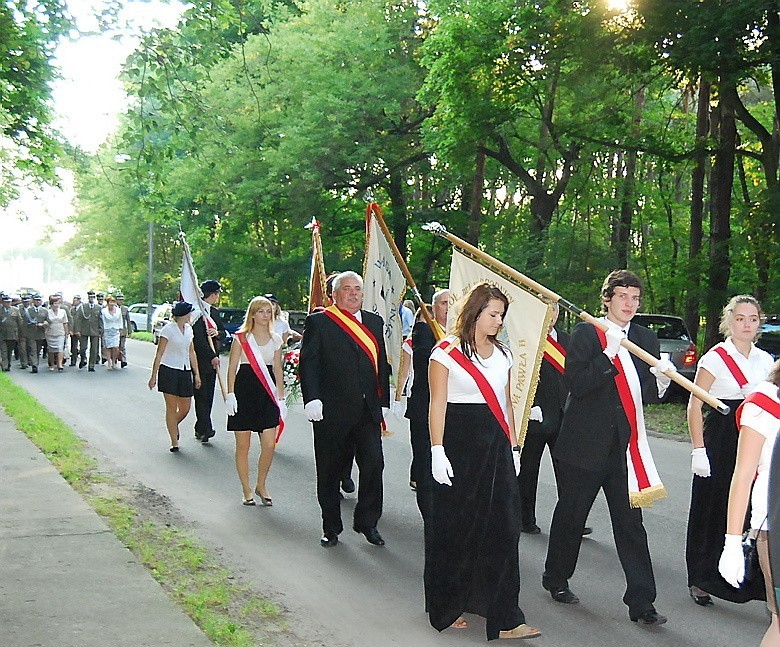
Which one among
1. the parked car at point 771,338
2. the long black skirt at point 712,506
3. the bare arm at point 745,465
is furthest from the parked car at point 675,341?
the bare arm at point 745,465

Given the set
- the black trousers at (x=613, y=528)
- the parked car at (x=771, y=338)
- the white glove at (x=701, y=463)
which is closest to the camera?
the black trousers at (x=613, y=528)

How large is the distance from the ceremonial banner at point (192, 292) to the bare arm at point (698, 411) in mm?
7881

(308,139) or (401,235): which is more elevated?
(308,139)

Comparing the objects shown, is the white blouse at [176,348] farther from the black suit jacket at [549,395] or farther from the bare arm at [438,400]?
the bare arm at [438,400]

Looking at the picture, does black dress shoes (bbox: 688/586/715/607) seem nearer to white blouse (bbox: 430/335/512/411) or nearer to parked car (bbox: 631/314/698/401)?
white blouse (bbox: 430/335/512/411)

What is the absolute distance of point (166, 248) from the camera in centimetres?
5662

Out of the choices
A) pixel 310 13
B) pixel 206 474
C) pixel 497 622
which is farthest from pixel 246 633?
pixel 310 13

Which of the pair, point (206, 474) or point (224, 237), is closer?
point (206, 474)

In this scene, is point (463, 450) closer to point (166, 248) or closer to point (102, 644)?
point (102, 644)

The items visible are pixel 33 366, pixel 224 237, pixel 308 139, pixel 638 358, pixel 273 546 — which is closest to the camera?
pixel 638 358

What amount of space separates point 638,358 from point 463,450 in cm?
124

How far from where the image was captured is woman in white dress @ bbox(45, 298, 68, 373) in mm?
25484

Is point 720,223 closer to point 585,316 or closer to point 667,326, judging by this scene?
point 667,326

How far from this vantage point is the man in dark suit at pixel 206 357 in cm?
1345
